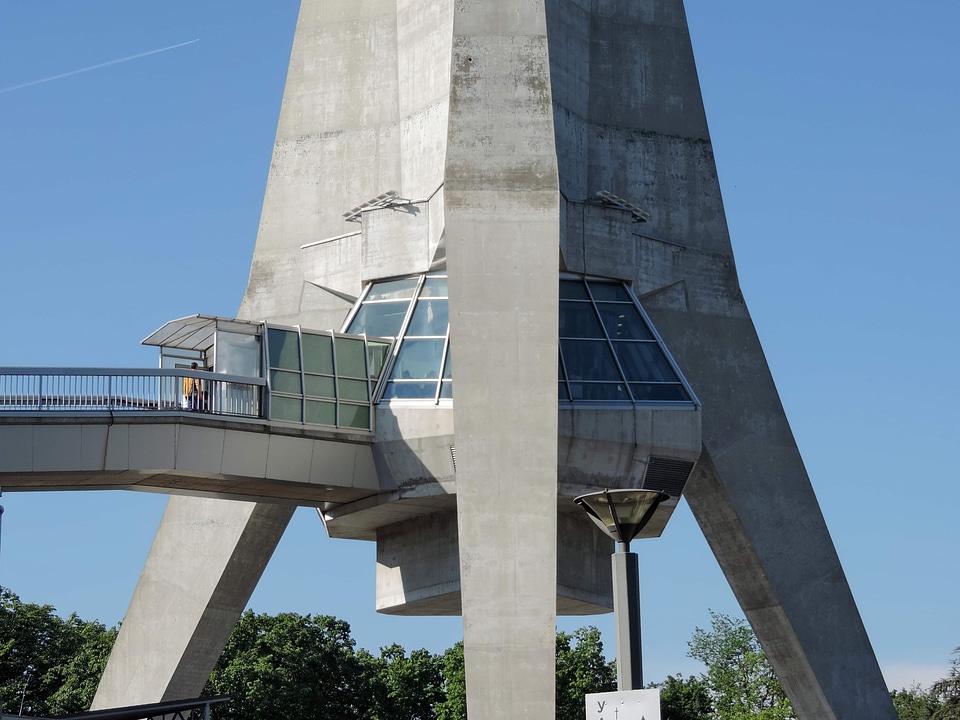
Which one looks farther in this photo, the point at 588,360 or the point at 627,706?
the point at 588,360

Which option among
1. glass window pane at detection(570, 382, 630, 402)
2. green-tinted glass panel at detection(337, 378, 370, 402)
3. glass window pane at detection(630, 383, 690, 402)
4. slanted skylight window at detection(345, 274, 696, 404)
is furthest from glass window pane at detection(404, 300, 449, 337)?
glass window pane at detection(630, 383, 690, 402)

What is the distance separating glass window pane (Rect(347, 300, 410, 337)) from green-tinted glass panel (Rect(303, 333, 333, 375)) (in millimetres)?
1593

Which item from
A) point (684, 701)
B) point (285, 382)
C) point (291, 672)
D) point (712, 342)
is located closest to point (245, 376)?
point (285, 382)

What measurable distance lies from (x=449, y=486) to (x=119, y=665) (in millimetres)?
12510

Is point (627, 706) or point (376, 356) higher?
point (376, 356)

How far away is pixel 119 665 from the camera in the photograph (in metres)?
42.2

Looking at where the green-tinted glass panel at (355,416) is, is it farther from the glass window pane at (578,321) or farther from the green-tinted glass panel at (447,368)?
the glass window pane at (578,321)

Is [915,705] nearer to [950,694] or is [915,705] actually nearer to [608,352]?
[950,694]

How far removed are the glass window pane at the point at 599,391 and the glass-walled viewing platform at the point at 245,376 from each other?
194 inches

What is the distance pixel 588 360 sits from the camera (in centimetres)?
3756

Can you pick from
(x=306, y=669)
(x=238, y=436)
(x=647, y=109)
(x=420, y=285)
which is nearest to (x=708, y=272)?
(x=647, y=109)

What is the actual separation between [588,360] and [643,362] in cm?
152

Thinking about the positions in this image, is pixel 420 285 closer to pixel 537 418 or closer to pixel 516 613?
pixel 537 418

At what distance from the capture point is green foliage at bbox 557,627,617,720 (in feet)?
213
